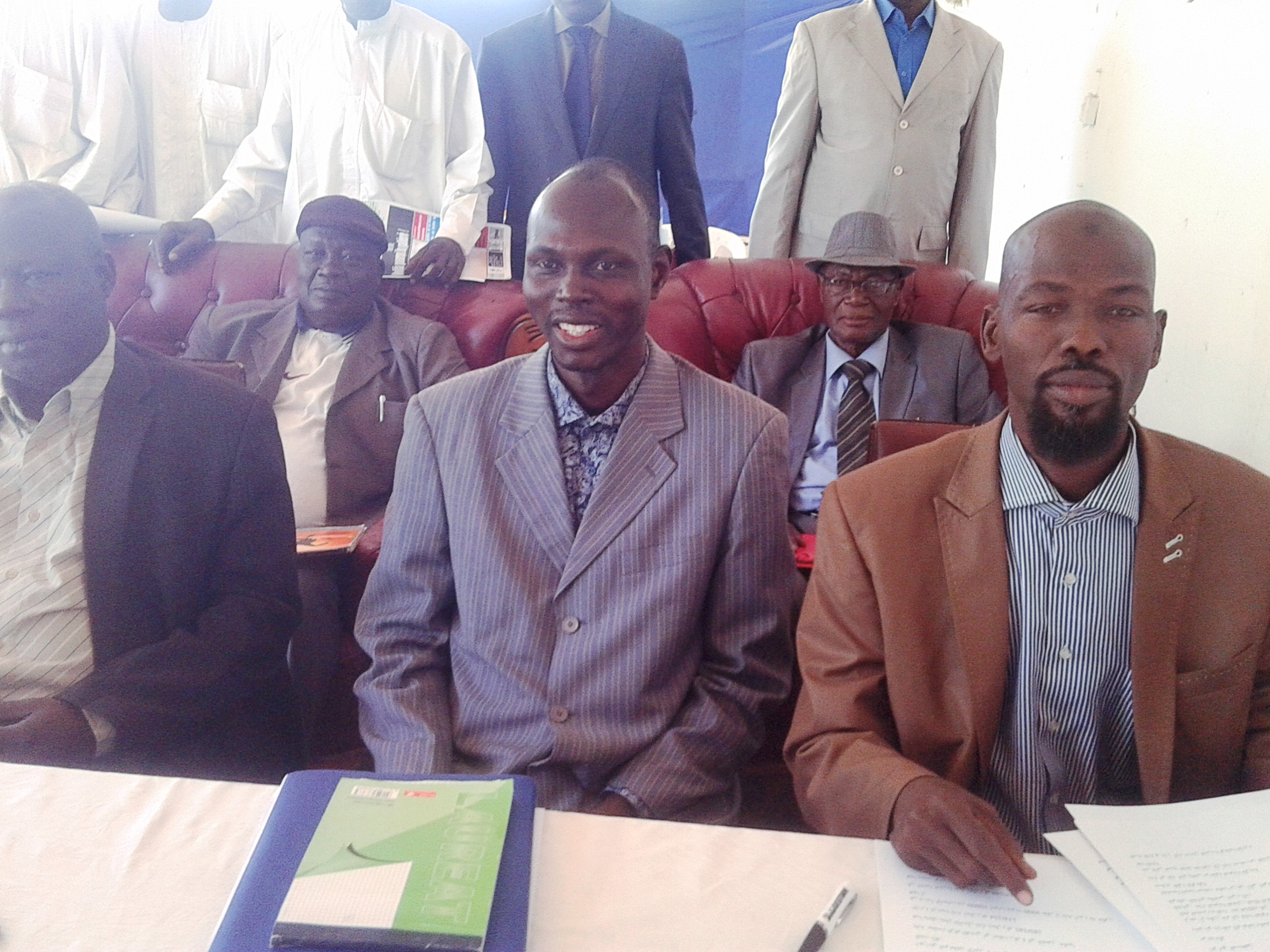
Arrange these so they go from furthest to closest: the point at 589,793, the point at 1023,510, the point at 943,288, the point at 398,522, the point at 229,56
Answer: the point at 229,56 → the point at 943,288 → the point at 398,522 → the point at 589,793 → the point at 1023,510

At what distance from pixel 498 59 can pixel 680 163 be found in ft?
2.41

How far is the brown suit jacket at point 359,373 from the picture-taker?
259 centimetres

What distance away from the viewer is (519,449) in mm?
1394

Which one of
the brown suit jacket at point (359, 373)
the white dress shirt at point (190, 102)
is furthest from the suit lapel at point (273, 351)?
the white dress shirt at point (190, 102)

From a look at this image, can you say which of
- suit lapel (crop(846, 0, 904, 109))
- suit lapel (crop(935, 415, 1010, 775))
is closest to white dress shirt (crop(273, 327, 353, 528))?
suit lapel (crop(935, 415, 1010, 775))

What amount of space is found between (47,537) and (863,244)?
2.26 meters

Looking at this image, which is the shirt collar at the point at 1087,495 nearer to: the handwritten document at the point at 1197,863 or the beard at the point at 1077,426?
the beard at the point at 1077,426

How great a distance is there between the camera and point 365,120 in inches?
129

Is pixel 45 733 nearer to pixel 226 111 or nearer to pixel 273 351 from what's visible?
pixel 273 351

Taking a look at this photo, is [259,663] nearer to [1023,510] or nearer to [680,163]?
[1023,510]

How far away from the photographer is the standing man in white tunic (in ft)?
10.7

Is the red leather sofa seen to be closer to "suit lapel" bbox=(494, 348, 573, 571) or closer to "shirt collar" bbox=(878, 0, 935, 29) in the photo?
"shirt collar" bbox=(878, 0, 935, 29)

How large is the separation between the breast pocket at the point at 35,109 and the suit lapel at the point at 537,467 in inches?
114

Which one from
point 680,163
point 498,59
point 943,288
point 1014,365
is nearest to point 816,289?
point 943,288
